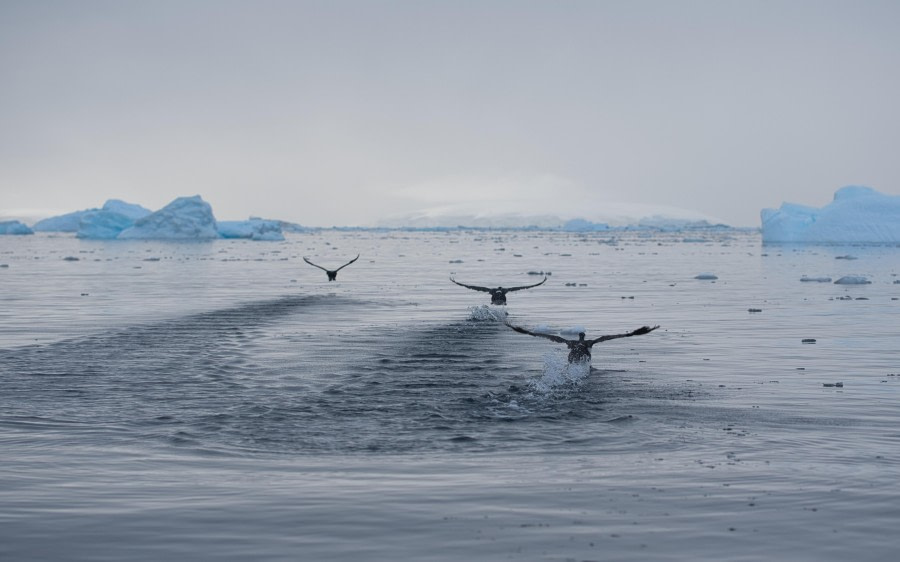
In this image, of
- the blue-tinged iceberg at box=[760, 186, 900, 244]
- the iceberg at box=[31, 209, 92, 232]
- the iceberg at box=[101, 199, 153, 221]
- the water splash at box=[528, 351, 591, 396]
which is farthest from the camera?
the iceberg at box=[31, 209, 92, 232]

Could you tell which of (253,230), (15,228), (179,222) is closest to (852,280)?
(179,222)

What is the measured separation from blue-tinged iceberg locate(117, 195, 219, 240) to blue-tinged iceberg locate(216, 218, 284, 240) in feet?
27.9

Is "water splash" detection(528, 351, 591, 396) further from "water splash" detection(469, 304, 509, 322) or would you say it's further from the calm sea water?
"water splash" detection(469, 304, 509, 322)

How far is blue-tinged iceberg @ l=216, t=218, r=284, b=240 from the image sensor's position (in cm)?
12800

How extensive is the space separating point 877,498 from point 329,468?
208 inches

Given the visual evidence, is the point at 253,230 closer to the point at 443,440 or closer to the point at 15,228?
the point at 15,228

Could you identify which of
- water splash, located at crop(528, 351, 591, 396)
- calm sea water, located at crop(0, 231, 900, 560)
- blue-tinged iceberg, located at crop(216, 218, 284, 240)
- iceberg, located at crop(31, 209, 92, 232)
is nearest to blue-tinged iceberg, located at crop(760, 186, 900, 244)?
blue-tinged iceberg, located at crop(216, 218, 284, 240)

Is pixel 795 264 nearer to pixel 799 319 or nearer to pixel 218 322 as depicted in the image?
pixel 799 319

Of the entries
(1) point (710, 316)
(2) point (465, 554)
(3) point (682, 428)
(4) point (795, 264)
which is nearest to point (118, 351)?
(3) point (682, 428)

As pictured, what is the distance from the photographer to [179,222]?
11712 centimetres

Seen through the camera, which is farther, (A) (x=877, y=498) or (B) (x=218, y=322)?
(B) (x=218, y=322)

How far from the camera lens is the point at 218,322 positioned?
2602cm

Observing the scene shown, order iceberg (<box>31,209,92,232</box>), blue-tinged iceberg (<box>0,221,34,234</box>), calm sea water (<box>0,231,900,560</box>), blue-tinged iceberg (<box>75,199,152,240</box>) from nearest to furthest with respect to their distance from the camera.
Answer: calm sea water (<box>0,231,900,560</box>) → blue-tinged iceberg (<box>75,199,152,240</box>) → blue-tinged iceberg (<box>0,221,34,234</box>) → iceberg (<box>31,209,92,232</box>)

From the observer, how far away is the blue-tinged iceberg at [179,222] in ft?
382
